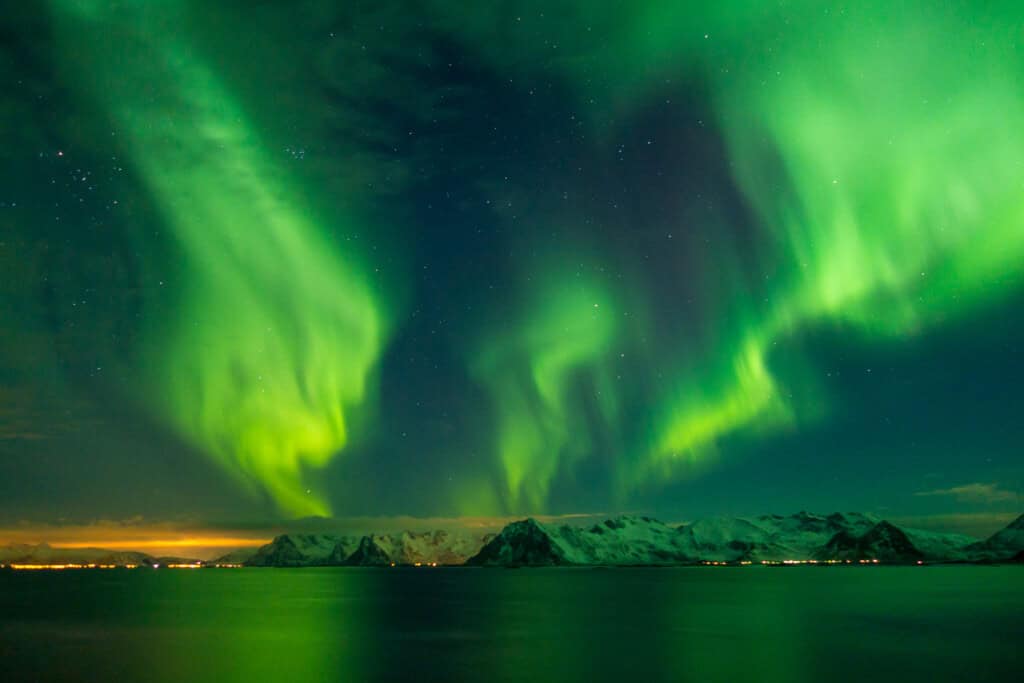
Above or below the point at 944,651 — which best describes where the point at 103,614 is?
above

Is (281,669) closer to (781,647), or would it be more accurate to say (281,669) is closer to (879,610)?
(781,647)

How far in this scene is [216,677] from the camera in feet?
172

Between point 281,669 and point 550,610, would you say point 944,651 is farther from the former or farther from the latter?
point 550,610

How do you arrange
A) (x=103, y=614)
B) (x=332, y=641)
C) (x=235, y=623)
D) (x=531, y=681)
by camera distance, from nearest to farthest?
1. (x=531, y=681)
2. (x=332, y=641)
3. (x=235, y=623)
4. (x=103, y=614)

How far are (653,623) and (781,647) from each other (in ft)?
87.4

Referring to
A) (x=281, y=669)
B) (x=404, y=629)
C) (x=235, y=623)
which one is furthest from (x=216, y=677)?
(x=235, y=623)

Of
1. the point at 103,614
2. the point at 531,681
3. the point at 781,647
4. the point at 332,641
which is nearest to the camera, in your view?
the point at 531,681

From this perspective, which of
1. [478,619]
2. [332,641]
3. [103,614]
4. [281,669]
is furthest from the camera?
[103,614]

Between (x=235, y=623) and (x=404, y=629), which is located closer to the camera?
(x=404, y=629)

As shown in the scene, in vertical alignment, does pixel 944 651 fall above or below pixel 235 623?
below

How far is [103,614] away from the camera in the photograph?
121500 mm

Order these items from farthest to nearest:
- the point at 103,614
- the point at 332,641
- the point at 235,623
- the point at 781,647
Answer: the point at 103,614 < the point at 235,623 < the point at 332,641 < the point at 781,647

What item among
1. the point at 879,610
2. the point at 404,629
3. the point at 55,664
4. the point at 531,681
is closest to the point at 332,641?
the point at 404,629

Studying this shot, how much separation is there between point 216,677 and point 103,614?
82.5 m
